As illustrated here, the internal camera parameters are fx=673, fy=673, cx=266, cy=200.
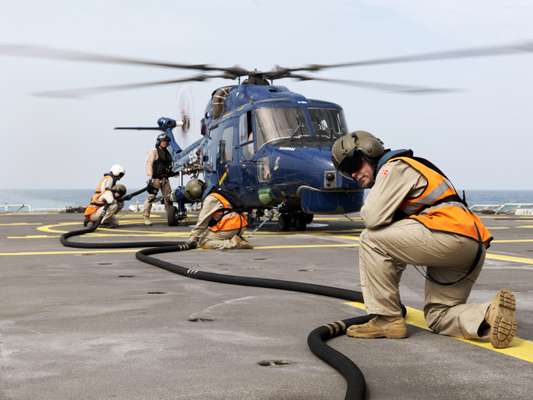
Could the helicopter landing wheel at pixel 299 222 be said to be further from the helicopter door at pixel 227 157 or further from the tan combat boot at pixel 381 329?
the tan combat boot at pixel 381 329

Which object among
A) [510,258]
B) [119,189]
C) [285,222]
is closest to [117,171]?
[119,189]

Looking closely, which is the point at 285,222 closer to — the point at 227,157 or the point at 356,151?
the point at 227,157

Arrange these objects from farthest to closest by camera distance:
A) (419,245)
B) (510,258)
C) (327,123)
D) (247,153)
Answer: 1. (247,153)
2. (327,123)
3. (510,258)
4. (419,245)

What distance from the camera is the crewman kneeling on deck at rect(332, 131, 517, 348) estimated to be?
13.3 feet

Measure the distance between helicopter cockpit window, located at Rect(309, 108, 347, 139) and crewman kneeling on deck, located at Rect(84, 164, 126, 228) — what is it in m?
4.91

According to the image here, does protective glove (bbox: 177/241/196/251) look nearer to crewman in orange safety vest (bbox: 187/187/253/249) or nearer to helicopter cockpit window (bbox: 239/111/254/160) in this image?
crewman in orange safety vest (bbox: 187/187/253/249)

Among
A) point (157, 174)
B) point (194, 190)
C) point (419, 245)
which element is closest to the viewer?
point (419, 245)

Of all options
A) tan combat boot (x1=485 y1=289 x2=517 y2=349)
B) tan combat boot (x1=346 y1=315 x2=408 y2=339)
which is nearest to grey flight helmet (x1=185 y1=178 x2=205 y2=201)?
tan combat boot (x1=346 y1=315 x2=408 y2=339)

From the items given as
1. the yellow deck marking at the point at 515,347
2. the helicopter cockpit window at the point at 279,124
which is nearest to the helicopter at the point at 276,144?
the helicopter cockpit window at the point at 279,124

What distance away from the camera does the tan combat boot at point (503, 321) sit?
3725 mm

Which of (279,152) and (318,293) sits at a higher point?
(279,152)

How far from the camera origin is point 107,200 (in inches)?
576

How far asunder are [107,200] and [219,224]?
5.50 m

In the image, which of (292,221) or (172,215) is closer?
(292,221)
